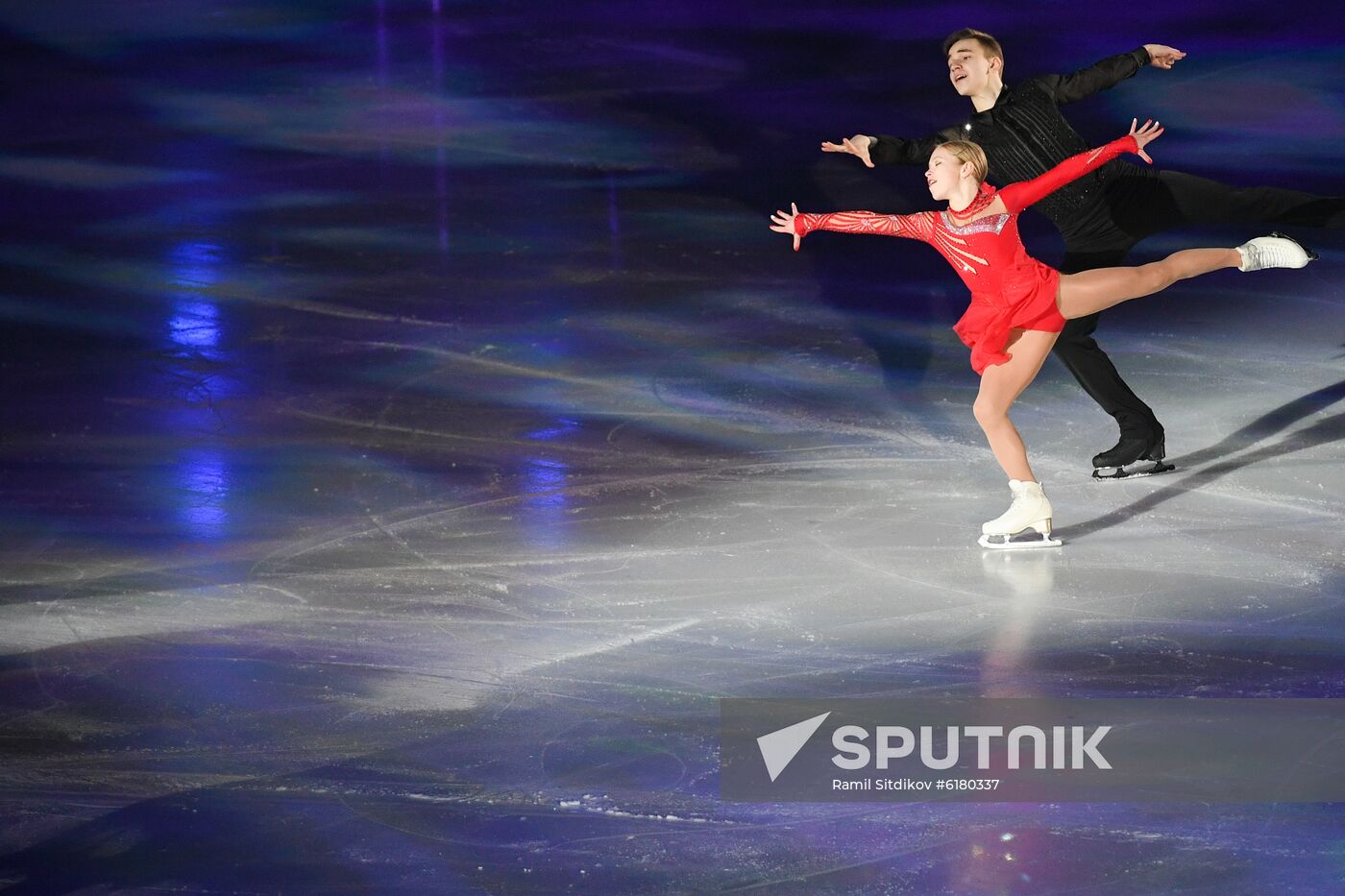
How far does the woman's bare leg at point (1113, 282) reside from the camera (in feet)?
18.8

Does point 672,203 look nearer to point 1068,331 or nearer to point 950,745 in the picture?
point 1068,331

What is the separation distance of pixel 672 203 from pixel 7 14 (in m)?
5.69

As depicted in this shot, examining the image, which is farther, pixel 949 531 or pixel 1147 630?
pixel 949 531

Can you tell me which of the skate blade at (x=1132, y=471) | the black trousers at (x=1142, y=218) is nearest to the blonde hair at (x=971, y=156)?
the black trousers at (x=1142, y=218)

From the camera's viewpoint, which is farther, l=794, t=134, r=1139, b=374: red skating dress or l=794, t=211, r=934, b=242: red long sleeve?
l=794, t=211, r=934, b=242: red long sleeve

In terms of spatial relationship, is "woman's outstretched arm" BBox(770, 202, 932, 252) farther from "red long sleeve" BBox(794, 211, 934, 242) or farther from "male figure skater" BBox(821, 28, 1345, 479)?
"male figure skater" BBox(821, 28, 1345, 479)

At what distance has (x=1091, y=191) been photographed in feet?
20.6

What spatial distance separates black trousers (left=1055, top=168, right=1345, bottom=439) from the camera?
6293 millimetres

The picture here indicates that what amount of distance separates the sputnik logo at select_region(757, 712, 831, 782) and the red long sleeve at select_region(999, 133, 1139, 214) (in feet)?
6.42

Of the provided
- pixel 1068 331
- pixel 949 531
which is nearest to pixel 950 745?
pixel 949 531

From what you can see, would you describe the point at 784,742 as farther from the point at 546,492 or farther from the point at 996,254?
the point at 546,492

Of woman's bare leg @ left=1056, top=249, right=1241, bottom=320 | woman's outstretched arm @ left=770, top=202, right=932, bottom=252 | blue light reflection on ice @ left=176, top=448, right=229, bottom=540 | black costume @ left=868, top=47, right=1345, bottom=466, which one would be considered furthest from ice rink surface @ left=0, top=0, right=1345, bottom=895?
woman's outstretched arm @ left=770, top=202, right=932, bottom=252

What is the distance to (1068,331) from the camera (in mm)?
6406

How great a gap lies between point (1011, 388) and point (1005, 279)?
36 centimetres
